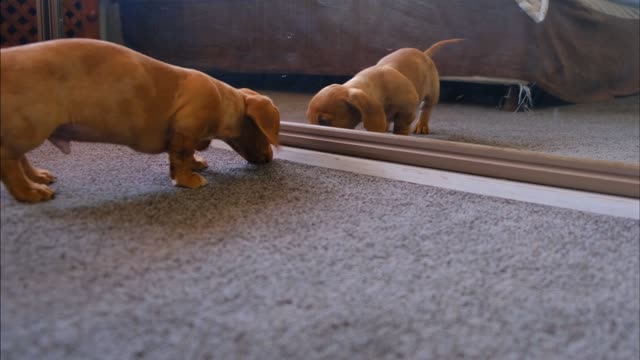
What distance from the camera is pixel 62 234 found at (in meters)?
0.61

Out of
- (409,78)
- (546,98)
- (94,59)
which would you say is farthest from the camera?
(546,98)

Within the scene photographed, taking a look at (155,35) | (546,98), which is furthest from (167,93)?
(546,98)

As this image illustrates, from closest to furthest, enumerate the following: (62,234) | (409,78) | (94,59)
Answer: (62,234) < (94,59) < (409,78)

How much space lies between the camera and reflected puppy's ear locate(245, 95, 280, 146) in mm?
918

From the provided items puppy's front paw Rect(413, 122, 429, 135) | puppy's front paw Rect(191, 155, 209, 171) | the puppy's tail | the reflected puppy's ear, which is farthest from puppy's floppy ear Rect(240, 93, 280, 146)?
the puppy's tail

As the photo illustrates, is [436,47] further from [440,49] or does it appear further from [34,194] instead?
[34,194]

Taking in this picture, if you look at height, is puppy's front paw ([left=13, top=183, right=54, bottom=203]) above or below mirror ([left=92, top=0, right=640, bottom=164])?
below

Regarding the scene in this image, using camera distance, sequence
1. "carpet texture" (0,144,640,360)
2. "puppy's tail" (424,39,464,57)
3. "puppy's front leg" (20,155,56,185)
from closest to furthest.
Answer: "carpet texture" (0,144,640,360)
"puppy's front leg" (20,155,56,185)
"puppy's tail" (424,39,464,57)

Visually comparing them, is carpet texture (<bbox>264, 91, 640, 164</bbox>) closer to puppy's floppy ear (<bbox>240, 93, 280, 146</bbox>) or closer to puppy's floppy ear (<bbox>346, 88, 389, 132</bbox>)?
puppy's floppy ear (<bbox>346, 88, 389, 132</bbox>)

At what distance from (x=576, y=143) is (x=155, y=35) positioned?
3.34 feet

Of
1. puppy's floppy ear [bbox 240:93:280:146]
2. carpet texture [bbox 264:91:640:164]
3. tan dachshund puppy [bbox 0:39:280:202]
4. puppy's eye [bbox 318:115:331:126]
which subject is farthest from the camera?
puppy's eye [bbox 318:115:331:126]

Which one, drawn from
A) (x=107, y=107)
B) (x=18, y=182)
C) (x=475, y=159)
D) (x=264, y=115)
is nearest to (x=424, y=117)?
(x=475, y=159)

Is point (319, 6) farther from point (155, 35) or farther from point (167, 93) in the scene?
point (167, 93)

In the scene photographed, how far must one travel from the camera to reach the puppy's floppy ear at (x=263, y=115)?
92 centimetres
